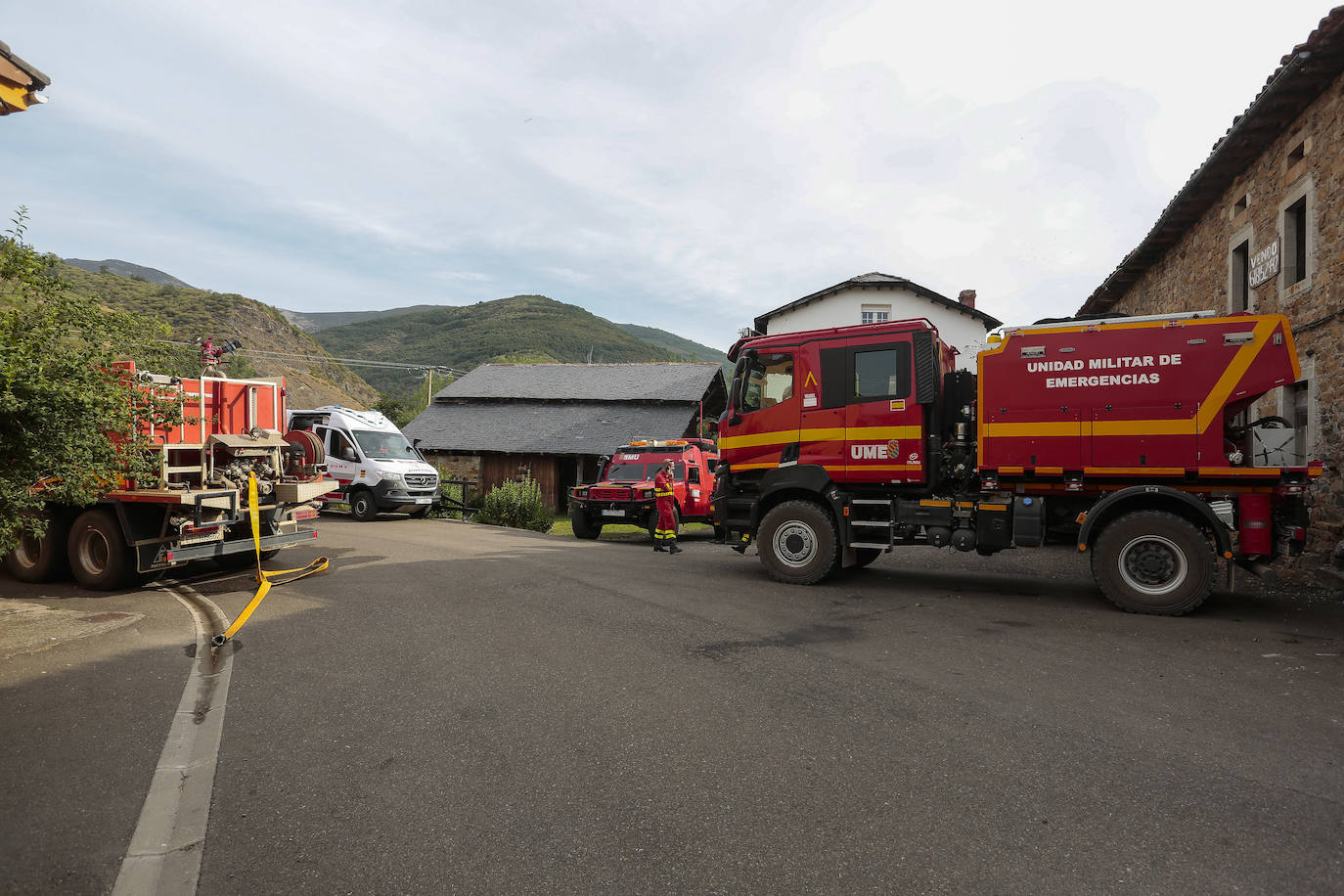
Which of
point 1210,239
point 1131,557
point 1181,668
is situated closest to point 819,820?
point 1181,668

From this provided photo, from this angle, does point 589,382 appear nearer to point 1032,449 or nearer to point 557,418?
point 557,418

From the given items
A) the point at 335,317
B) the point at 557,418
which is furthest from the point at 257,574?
the point at 335,317

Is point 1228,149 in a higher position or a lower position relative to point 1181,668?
higher

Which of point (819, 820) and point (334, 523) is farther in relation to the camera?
point (334, 523)

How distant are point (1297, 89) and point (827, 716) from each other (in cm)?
1071

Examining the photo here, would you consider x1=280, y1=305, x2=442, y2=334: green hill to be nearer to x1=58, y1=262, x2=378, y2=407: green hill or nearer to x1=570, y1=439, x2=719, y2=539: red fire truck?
x1=58, y1=262, x2=378, y2=407: green hill

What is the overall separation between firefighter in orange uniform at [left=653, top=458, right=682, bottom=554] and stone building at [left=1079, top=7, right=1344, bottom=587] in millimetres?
9437

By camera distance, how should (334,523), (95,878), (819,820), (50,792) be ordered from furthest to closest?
1. (334,523)
2. (50,792)
3. (819,820)
4. (95,878)

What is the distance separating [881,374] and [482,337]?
110 metres

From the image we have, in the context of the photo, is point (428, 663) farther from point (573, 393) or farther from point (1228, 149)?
point (573, 393)

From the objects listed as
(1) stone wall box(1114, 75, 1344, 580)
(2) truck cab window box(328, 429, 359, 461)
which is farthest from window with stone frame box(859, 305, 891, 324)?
(2) truck cab window box(328, 429, 359, 461)

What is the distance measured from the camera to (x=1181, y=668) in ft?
18.5

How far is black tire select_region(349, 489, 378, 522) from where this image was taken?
19.6 metres

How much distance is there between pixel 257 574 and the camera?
372 inches
